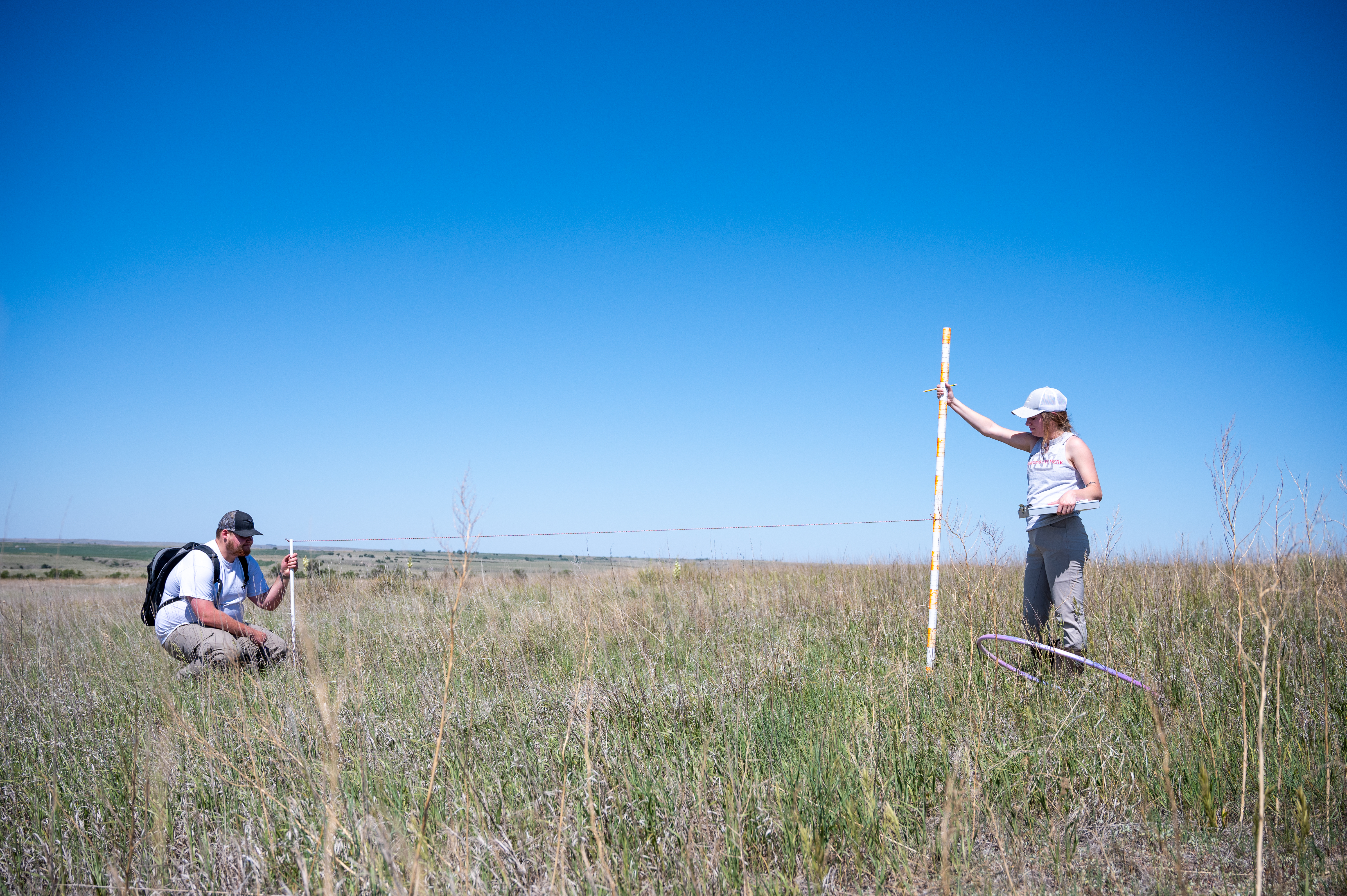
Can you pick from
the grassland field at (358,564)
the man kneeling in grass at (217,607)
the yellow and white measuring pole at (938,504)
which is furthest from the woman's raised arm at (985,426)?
the man kneeling in grass at (217,607)

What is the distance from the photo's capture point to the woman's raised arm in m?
4.60

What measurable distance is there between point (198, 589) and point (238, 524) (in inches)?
21.8

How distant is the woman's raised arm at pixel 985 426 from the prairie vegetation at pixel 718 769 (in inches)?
37.5

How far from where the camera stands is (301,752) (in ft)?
10.1

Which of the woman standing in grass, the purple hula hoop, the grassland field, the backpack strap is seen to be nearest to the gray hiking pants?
the woman standing in grass

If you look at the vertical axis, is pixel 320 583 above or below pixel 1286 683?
below

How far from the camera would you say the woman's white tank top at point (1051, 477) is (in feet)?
13.7

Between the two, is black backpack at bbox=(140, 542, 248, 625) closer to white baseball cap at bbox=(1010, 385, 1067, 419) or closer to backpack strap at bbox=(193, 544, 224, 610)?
backpack strap at bbox=(193, 544, 224, 610)

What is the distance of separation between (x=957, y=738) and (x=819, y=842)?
2.96 feet

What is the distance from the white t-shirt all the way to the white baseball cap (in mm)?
6080

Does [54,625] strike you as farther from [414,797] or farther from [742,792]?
[742,792]

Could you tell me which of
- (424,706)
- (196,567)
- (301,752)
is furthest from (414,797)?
(196,567)

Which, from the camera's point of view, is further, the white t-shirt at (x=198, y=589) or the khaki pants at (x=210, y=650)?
the white t-shirt at (x=198, y=589)

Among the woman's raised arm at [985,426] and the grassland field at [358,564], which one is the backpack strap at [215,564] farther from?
the woman's raised arm at [985,426]
